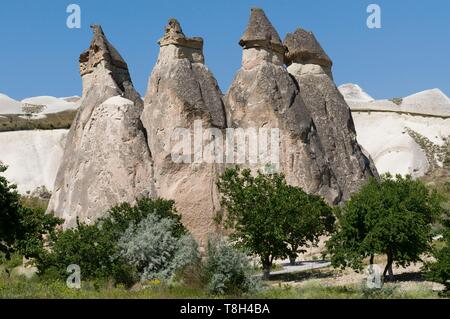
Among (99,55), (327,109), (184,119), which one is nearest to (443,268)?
(184,119)

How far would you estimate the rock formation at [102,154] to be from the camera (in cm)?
2616

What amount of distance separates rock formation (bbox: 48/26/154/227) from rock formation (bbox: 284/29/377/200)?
24.4 ft

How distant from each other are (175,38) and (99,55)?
325 centimetres

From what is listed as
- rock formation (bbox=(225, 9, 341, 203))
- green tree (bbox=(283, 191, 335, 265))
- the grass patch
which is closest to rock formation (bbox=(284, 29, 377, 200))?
rock formation (bbox=(225, 9, 341, 203))

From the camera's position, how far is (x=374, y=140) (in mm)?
57250

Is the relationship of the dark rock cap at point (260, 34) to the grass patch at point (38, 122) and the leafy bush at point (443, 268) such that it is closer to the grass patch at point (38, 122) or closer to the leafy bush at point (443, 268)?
the leafy bush at point (443, 268)

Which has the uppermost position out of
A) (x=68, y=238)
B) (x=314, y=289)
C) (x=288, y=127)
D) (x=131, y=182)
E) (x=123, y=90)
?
(x=123, y=90)

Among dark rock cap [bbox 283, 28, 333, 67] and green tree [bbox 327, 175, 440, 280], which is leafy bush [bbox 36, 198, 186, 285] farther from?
dark rock cap [bbox 283, 28, 333, 67]

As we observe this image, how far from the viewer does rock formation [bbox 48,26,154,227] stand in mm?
26156

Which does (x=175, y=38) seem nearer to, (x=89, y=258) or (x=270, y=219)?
(x=270, y=219)

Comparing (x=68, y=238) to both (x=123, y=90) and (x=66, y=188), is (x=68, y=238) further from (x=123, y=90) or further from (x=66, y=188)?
(x=123, y=90)

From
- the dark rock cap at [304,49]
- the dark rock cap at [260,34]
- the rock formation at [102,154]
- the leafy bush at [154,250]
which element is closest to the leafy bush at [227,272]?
the leafy bush at [154,250]

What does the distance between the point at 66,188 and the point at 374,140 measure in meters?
33.9
